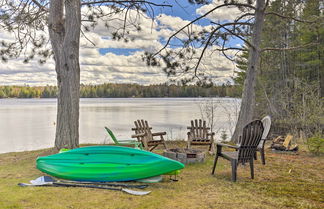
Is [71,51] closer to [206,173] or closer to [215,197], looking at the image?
[206,173]

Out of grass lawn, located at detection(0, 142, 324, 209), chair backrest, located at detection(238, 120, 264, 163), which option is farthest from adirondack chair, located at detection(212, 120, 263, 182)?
grass lawn, located at detection(0, 142, 324, 209)

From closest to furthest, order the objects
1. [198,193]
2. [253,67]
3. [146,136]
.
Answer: [198,193] < [146,136] < [253,67]

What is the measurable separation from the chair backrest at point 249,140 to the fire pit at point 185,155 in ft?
3.59

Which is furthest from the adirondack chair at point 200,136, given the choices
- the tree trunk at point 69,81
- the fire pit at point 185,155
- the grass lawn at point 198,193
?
the tree trunk at point 69,81

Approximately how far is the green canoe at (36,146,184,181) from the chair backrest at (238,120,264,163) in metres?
1.02

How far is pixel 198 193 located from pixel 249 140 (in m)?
1.09

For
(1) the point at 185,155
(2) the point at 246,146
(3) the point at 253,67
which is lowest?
(1) the point at 185,155

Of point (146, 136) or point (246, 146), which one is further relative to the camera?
point (146, 136)

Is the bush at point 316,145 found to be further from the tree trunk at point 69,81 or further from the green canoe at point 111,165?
the tree trunk at point 69,81

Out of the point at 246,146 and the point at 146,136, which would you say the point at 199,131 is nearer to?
the point at 146,136

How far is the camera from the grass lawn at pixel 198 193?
118 inches

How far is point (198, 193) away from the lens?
340 centimetres

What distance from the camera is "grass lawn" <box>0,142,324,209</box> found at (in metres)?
2.99

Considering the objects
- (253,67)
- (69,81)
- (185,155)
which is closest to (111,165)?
(185,155)
